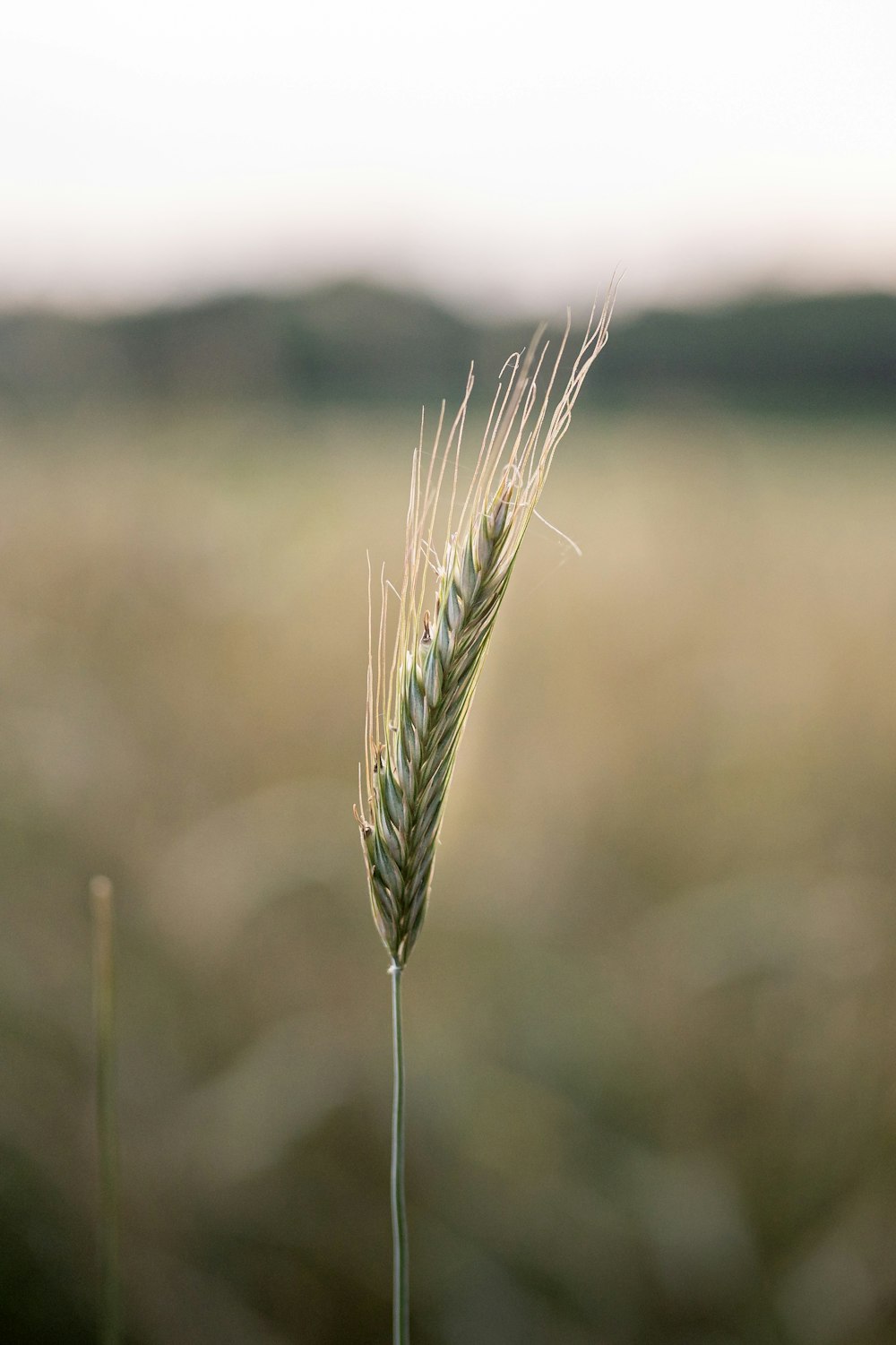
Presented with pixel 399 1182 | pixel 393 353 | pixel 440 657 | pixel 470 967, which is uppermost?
pixel 393 353

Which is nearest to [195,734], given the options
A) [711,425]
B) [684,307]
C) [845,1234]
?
[845,1234]

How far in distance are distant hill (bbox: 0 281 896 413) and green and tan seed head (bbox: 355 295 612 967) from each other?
269cm

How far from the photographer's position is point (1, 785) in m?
2.11

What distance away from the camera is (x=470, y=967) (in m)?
1.83

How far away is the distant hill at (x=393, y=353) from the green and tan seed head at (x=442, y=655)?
2690mm

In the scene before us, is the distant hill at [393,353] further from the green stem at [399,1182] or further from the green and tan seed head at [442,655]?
the green stem at [399,1182]

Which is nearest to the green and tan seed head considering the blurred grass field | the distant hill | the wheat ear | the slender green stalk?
the wheat ear

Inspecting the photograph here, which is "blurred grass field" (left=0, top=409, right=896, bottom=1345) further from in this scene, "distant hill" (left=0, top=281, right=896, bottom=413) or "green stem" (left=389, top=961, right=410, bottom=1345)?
"distant hill" (left=0, top=281, right=896, bottom=413)

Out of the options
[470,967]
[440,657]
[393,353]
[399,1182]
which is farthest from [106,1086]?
[393,353]

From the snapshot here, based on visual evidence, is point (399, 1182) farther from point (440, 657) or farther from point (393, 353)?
point (393, 353)

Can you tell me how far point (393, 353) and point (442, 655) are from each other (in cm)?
715

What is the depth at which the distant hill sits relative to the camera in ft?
13.7

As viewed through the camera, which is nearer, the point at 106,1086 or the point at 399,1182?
the point at 399,1182

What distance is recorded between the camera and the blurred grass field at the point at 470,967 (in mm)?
1371
